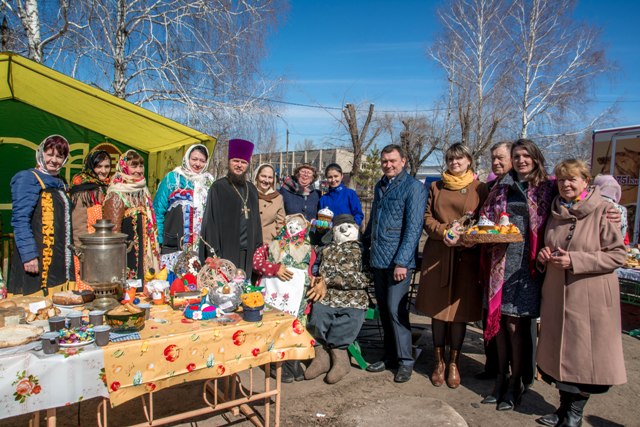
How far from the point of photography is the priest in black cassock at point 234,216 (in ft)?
12.9

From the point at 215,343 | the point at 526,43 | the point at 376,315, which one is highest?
the point at 526,43

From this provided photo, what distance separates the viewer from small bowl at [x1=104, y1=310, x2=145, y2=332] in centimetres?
231

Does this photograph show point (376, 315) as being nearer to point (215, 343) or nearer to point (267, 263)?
point (267, 263)

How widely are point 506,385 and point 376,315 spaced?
1.42 m

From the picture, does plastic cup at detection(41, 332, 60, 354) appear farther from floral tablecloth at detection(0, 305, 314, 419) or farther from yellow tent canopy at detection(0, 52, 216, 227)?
yellow tent canopy at detection(0, 52, 216, 227)

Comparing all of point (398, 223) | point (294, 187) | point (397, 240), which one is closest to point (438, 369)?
point (397, 240)

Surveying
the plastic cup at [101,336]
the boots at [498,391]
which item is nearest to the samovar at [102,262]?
the plastic cup at [101,336]

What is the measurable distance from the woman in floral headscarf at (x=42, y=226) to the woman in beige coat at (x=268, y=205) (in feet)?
5.23

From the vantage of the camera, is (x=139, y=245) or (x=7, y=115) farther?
(x=7, y=115)

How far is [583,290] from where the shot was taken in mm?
2990

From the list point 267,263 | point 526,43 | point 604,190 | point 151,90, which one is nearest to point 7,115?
point 151,90

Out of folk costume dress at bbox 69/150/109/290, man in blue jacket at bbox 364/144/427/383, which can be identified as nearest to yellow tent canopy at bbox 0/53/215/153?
folk costume dress at bbox 69/150/109/290

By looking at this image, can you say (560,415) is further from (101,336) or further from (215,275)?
(101,336)

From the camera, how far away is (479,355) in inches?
181
